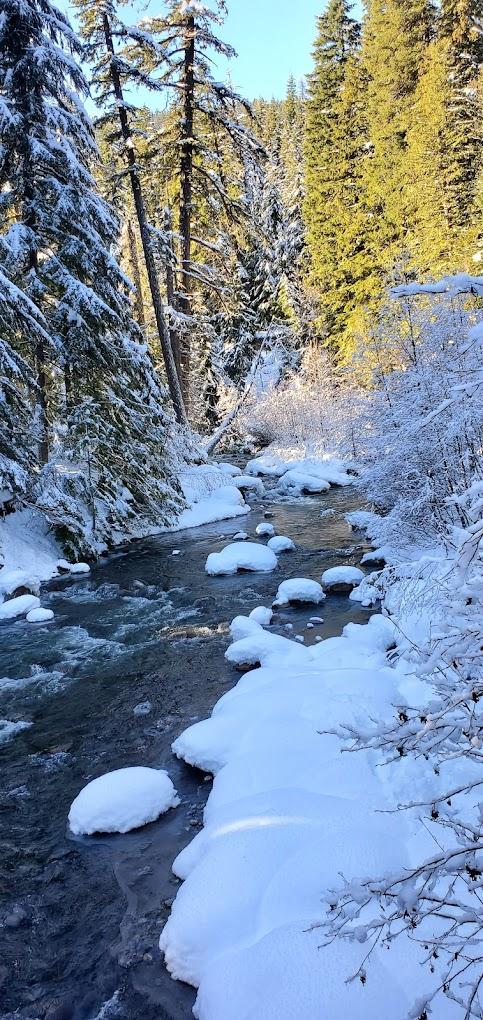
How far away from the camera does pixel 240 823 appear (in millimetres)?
3570

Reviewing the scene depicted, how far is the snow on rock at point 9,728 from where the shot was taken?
5.50 m

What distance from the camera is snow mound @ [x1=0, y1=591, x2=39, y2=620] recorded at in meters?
8.80

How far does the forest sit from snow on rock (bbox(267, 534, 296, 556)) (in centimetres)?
6

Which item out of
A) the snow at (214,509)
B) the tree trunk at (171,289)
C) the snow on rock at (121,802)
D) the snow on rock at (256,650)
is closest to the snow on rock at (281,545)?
the snow at (214,509)

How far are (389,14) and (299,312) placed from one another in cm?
1162

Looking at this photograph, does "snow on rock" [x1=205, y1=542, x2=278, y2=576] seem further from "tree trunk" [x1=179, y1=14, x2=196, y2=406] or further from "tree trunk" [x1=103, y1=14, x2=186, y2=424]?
"tree trunk" [x1=179, y1=14, x2=196, y2=406]

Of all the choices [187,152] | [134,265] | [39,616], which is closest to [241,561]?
[39,616]

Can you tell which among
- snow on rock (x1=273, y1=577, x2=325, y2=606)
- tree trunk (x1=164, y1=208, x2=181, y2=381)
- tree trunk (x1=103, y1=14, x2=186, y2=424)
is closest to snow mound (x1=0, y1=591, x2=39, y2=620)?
snow on rock (x1=273, y1=577, x2=325, y2=606)

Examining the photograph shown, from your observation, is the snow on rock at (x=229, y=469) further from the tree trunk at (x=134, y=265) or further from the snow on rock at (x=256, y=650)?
the snow on rock at (x=256, y=650)

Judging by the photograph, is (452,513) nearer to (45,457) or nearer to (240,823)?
(240,823)

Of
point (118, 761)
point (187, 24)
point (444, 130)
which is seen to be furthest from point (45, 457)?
point (444, 130)

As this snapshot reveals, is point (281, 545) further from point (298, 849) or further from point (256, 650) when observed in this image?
point (298, 849)

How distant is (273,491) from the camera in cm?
1803

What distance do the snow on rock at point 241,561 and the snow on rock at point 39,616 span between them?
2.87 metres
